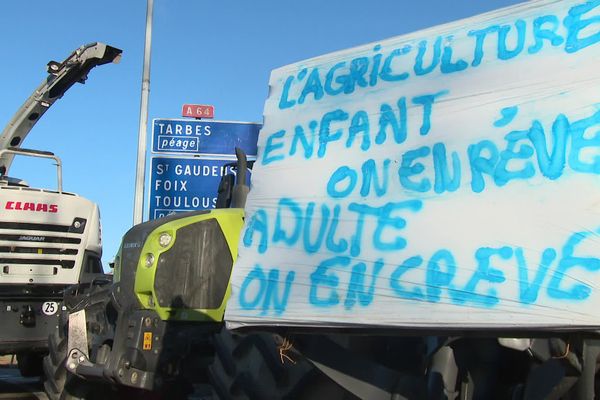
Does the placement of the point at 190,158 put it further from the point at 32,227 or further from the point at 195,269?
the point at 195,269

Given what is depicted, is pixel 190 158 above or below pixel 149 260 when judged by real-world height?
above

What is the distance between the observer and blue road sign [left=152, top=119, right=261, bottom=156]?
1280 centimetres

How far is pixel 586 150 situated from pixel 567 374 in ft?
2.75

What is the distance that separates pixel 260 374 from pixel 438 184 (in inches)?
92.8

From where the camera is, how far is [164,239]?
5422 millimetres

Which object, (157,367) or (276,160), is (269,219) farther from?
(157,367)

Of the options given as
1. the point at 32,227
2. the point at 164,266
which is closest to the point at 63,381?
the point at 164,266

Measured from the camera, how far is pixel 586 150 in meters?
2.63

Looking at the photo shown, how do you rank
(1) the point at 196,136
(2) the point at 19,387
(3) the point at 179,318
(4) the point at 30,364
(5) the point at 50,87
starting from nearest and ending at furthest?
(3) the point at 179,318 < (2) the point at 19,387 < (4) the point at 30,364 < (5) the point at 50,87 < (1) the point at 196,136

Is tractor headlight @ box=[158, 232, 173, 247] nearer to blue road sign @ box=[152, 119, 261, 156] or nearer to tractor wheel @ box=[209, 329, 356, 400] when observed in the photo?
tractor wheel @ box=[209, 329, 356, 400]

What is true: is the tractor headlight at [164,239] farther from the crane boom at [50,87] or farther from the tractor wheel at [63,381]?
the crane boom at [50,87]

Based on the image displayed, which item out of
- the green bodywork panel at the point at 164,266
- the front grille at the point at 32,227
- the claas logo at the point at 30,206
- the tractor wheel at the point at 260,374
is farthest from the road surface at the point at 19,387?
the tractor wheel at the point at 260,374

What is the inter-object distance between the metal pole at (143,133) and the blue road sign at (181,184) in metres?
0.34

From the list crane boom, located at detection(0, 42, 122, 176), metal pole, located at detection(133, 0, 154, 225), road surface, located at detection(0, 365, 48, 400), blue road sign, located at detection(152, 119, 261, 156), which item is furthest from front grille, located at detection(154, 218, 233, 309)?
crane boom, located at detection(0, 42, 122, 176)
